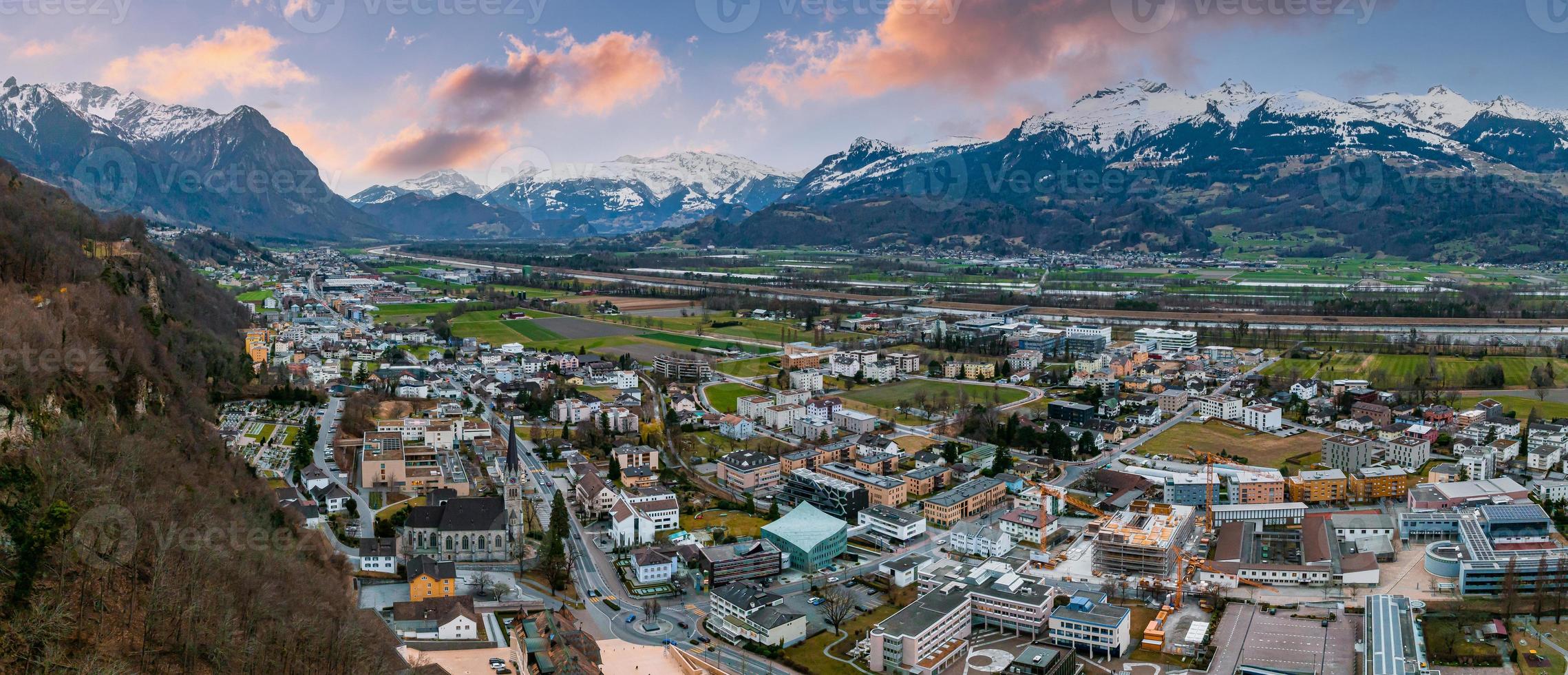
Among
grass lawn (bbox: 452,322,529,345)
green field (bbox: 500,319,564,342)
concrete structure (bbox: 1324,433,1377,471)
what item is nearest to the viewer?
concrete structure (bbox: 1324,433,1377,471)

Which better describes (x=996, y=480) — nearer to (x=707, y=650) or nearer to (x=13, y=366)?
(x=707, y=650)

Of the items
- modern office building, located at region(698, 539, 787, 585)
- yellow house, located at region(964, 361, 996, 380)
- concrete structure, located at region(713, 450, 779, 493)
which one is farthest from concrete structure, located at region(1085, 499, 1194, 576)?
yellow house, located at region(964, 361, 996, 380)

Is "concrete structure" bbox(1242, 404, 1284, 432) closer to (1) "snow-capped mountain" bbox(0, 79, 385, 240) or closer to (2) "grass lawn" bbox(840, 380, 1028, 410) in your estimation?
(2) "grass lawn" bbox(840, 380, 1028, 410)

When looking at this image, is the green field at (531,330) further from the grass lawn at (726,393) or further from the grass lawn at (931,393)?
the grass lawn at (931,393)

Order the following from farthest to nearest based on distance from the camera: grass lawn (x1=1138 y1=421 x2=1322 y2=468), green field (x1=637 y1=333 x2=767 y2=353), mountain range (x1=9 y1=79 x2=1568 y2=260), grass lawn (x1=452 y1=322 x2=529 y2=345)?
mountain range (x1=9 y1=79 x2=1568 y2=260) < grass lawn (x1=452 y1=322 x2=529 y2=345) < green field (x1=637 y1=333 x2=767 y2=353) < grass lawn (x1=1138 y1=421 x2=1322 y2=468)

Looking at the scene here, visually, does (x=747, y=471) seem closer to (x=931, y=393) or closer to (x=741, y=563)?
(x=741, y=563)

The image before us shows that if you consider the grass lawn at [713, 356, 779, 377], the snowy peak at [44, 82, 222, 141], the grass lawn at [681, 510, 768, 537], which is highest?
the snowy peak at [44, 82, 222, 141]
